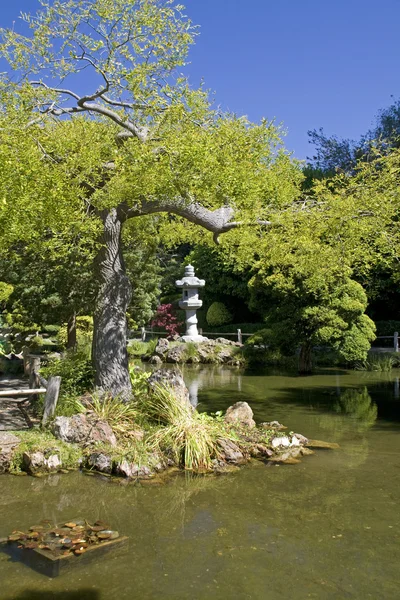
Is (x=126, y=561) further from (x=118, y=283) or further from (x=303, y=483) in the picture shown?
(x=118, y=283)

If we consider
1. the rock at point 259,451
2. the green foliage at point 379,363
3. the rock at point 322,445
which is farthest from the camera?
the green foliage at point 379,363

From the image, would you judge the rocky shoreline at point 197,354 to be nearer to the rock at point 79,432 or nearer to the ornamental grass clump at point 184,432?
the ornamental grass clump at point 184,432

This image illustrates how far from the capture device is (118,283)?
10.2 meters

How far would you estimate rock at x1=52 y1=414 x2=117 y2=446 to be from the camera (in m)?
8.34

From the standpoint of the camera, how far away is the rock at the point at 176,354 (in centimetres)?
2212

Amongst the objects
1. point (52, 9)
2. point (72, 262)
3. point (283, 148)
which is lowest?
point (72, 262)

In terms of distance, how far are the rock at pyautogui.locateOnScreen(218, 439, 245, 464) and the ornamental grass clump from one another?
7 cm

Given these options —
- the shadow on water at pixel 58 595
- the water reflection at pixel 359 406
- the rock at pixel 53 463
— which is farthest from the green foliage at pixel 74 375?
the shadow on water at pixel 58 595

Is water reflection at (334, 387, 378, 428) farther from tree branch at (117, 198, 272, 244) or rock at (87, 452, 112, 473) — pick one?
rock at (87, 452, 112, 473)

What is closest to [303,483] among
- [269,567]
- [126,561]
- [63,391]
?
[269,567]

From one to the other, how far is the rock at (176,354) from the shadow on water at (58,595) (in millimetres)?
17569

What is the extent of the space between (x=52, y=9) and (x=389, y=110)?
1010 inches

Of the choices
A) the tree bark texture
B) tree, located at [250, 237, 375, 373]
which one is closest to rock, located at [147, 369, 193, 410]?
tree, located at [250, 237, 375, 373]

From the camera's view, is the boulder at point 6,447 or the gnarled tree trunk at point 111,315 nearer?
the boulder at point 6,447
